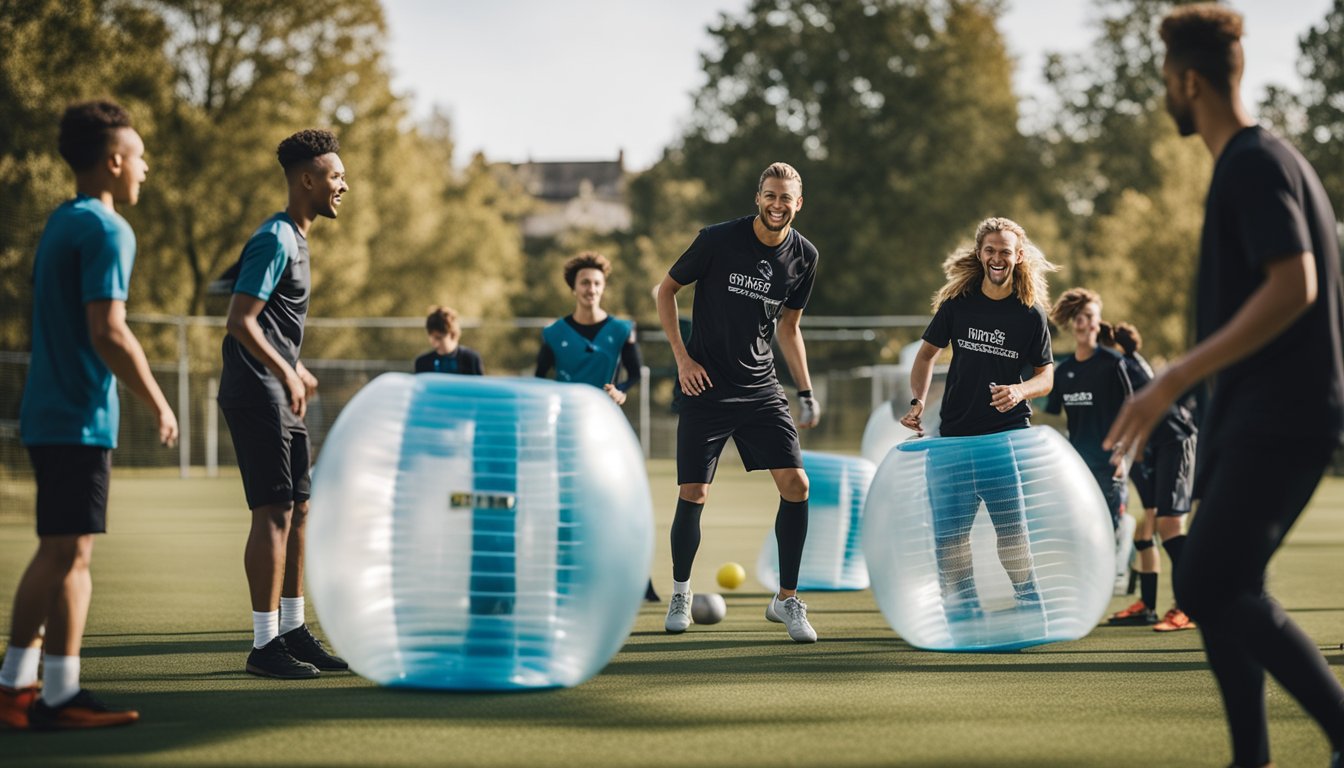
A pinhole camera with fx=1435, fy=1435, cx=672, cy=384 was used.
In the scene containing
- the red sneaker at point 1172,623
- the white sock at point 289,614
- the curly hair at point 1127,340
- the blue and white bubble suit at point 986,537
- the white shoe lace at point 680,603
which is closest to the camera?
the white sock at point 289,614

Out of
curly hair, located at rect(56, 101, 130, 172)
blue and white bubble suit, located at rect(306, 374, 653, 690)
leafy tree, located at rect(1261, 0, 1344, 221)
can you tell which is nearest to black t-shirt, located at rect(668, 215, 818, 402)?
blue and white bubble suit, located at rect(306, 374, 653, 690)

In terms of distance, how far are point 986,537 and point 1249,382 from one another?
2788mm

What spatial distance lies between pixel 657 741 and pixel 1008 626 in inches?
99.6

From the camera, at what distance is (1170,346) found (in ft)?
133

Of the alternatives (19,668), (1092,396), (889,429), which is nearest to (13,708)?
(19,668)

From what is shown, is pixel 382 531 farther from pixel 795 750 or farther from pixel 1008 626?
pixel 1008 626

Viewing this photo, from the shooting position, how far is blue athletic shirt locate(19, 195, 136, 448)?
4609 millimetres

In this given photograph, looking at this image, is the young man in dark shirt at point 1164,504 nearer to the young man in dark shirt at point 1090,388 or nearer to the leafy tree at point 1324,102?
the young man in dark shirt at point 1090,388

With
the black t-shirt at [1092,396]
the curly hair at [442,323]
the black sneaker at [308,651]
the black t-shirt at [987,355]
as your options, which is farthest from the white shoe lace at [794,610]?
the curly hair at [442,323]

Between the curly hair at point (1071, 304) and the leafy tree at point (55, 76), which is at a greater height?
the leafy tree at point (55, 76)

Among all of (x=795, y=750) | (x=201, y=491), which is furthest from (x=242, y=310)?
(x=201, y=491)

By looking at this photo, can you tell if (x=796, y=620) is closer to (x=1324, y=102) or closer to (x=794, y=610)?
(x=794, y=610)

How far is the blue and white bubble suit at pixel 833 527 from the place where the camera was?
9.41 m

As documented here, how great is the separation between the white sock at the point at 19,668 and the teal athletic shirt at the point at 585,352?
4.62 meters
